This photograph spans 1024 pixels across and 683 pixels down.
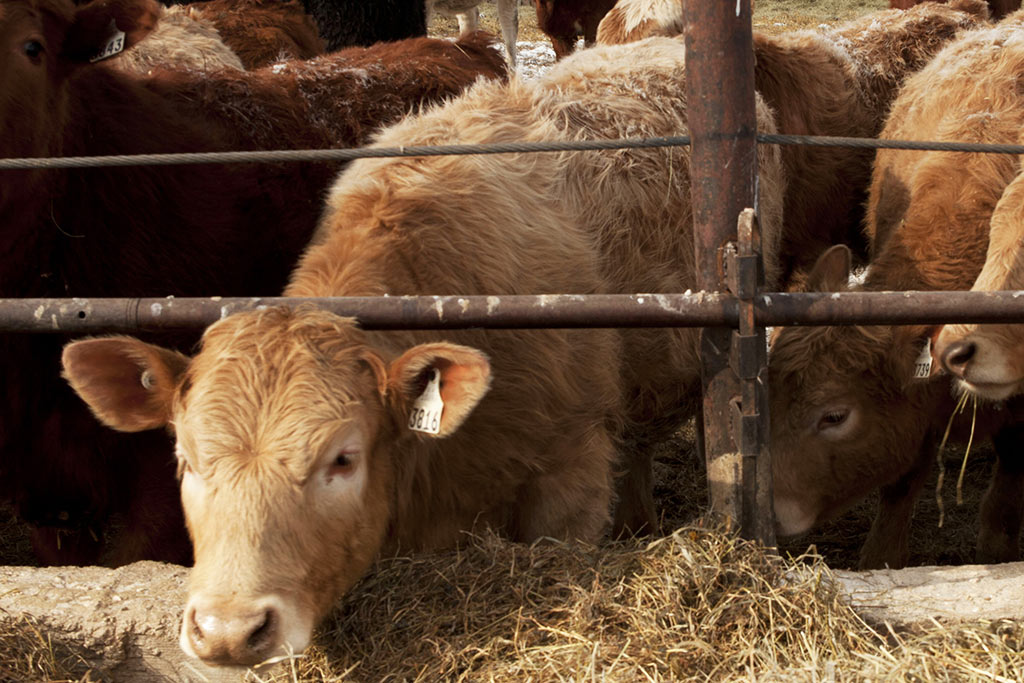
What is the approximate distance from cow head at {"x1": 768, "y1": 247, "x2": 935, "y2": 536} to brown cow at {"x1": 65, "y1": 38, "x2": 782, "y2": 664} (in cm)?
41

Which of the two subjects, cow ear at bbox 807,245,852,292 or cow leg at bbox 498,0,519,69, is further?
cow leg at bbox 498,0,519,69

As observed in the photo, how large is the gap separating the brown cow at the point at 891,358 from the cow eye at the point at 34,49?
2904 mm

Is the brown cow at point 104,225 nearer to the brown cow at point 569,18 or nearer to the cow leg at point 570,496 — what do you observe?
the cow leg at point 570,496

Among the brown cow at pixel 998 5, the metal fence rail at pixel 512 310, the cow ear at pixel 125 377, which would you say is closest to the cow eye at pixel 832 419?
the metal fence rail at pixel 512 310

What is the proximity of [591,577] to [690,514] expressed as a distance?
2.38m

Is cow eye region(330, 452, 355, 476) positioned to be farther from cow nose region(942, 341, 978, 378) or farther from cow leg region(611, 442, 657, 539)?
cow leg region(611, 442, 657, 539)

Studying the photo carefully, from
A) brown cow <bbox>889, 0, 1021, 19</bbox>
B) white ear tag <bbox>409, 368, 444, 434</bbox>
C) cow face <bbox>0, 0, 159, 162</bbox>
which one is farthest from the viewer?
brown cow <bbox>889, 0, 1021, 19</bbox>

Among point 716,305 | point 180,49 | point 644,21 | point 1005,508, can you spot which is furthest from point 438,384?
Result: point 644,21

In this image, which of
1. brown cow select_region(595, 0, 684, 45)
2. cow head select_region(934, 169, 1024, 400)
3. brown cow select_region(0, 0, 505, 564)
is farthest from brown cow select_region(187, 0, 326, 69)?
cow head select_region(934, 169, 1024, 400)

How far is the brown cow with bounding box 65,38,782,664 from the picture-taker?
2.67 m

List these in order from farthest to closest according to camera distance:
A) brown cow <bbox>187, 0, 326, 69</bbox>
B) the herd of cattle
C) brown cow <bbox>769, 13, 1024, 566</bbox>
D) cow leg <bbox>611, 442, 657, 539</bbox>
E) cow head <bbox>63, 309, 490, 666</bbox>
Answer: brown cow <bbox>187, 0, 326, 69</bbox>
cow leg <bbox>611, 442, 657, 539</bbox>
brown cow <bbox>769, 13, 1024, 566</bbox>
the herd of cattle
cow head <bbox>63, 309, 490, 666</bbox>

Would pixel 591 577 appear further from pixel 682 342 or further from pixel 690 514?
pixel 690 514

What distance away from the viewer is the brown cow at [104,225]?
3.95 m

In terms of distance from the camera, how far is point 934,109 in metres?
4.93
